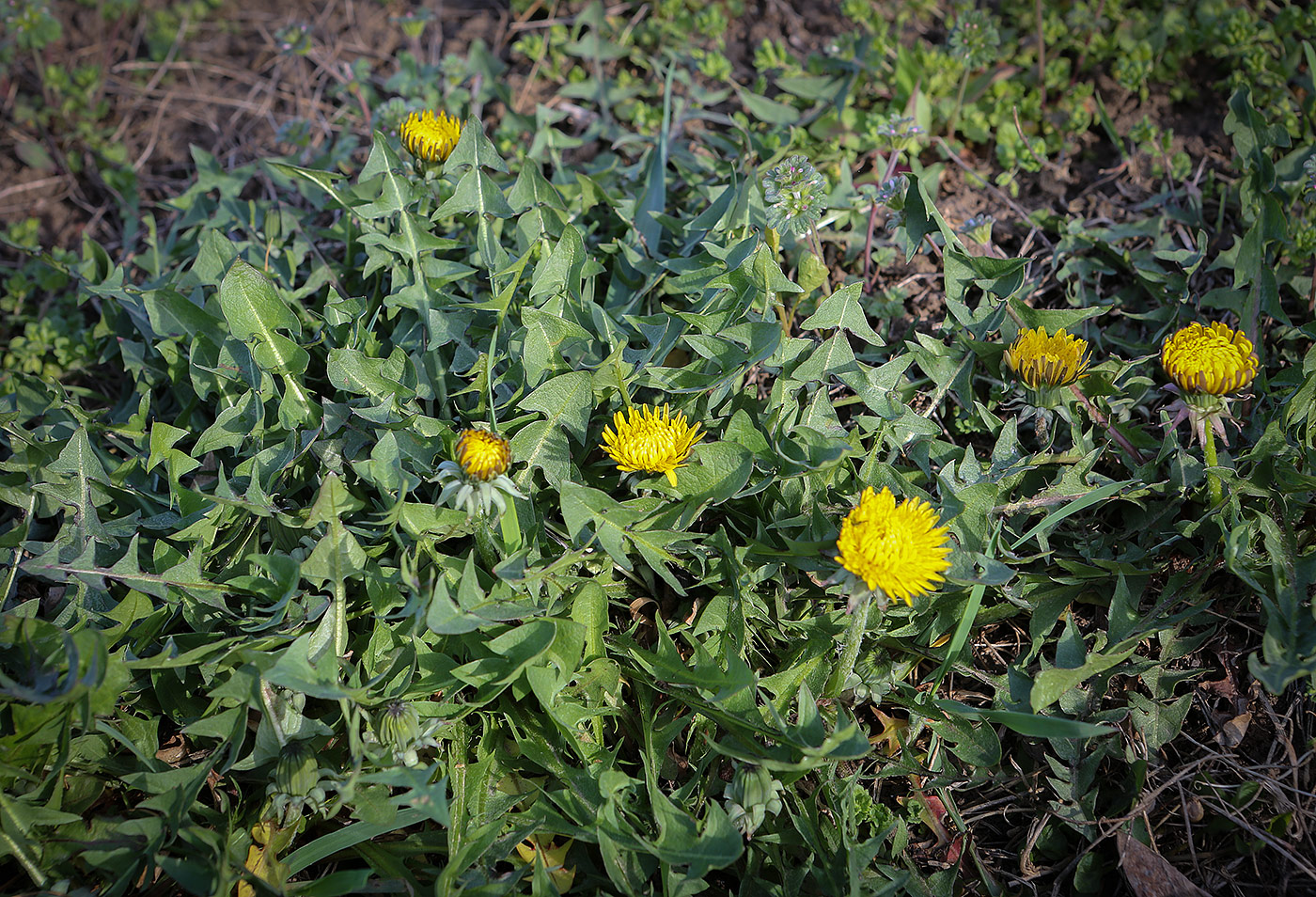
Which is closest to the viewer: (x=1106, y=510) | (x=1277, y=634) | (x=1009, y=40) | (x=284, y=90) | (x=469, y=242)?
(x=1277, y=634)

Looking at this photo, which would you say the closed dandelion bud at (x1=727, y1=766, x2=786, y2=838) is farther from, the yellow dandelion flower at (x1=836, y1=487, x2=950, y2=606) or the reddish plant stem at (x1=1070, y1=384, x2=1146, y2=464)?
the reddish plant stem at (x1=1070, y1=384, x2=1146, y2=464)

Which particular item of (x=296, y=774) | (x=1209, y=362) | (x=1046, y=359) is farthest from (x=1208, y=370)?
(x=296, y=774)

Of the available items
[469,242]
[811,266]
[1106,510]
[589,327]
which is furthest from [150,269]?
[1106,510]

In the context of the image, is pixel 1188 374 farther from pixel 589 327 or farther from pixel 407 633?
pixel 407 633

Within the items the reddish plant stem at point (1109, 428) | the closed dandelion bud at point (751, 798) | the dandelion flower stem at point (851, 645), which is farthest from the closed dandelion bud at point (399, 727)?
the reddish plant stem at point (1109, 428)

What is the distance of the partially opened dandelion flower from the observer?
1.87m

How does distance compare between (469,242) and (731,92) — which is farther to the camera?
(731,92)

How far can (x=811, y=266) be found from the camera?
2.36 metres

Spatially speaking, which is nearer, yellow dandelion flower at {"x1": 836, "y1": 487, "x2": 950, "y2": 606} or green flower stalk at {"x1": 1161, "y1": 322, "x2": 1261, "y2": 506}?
yellow dandelion flower at {"x1": 836, "y1": 487, "x2": 950, "y2": 606}

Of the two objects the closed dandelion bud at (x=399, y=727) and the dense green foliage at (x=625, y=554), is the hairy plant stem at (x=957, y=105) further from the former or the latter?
the closed dandelion bud at (x=399, y=727)

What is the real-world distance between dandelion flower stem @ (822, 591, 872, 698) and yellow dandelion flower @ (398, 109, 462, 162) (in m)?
1.69

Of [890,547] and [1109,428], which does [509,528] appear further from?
[1109,428]

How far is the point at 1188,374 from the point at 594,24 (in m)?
2.62

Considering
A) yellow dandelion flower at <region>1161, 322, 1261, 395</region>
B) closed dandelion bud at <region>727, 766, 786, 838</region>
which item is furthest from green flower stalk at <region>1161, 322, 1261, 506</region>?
closed dandelion bud at <region>727, 766, 786, 838</region>
